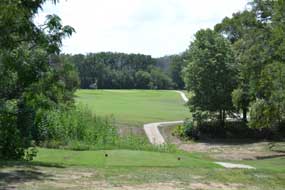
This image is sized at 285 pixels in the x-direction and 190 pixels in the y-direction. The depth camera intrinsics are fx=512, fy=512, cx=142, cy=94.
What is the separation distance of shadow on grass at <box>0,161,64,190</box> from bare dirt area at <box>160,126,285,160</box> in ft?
72.2

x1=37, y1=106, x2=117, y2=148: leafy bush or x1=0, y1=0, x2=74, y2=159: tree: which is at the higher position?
x1=0, y1=0, x2=74, y2=159: tree

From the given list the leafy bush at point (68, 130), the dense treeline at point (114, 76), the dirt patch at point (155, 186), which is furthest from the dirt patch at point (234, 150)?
the dense treeline at point (114, 76)

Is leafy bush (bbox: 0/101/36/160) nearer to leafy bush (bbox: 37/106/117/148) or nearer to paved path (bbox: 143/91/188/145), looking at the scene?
leafy bush (bbox: 37/106/117/148)

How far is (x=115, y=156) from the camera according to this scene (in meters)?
17.9

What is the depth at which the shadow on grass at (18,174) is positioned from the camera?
10269 millimetres

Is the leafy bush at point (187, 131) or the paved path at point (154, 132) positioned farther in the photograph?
the leafy bush at point (187, 131)

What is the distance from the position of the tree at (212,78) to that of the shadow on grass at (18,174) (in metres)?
35.5

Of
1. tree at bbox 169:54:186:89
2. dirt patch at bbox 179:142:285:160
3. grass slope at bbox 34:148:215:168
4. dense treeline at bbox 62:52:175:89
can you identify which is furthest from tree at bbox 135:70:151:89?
grass slope at bbox 34:148:215:168

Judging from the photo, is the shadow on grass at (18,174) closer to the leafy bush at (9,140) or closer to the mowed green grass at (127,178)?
the mowed green grass at (127,178)

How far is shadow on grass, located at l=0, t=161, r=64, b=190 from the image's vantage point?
1027 cm

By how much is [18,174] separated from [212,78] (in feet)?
123

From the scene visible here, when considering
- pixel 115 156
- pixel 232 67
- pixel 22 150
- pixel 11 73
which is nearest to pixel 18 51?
pixel 11 73

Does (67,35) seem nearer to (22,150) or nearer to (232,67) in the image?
(22,150)

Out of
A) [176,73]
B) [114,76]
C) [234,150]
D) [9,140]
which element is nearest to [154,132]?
[234,150]
